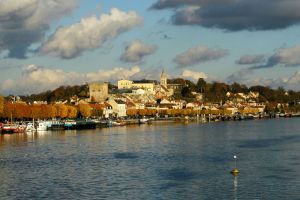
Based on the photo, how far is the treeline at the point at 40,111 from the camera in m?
81.2

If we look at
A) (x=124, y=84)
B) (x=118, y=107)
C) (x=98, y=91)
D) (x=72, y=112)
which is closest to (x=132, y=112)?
(x=118, y=107)

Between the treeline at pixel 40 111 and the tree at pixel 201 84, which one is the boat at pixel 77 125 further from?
the tree at pixel 201 84

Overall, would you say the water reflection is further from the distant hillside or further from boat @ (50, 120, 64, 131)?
the distant hillside

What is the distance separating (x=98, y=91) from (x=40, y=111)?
166ft

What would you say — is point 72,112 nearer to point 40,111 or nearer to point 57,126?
point 40,111

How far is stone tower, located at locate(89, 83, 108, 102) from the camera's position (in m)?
135

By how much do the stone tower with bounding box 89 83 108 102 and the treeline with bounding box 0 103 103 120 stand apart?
30.7 metres

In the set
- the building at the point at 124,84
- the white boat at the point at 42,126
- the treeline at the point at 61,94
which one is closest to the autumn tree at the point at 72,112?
the white boat at the point at 42,126

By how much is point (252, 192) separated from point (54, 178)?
28.3ft

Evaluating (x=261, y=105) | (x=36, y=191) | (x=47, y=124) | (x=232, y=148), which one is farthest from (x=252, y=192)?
(x=261, y=105)

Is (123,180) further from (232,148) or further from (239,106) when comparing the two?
(239,106)

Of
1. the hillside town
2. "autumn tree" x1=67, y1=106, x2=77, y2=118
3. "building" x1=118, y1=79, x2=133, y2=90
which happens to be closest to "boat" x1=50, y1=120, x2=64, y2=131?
the hillside town

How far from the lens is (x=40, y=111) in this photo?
285ft

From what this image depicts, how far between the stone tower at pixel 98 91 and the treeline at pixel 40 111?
101 ft
